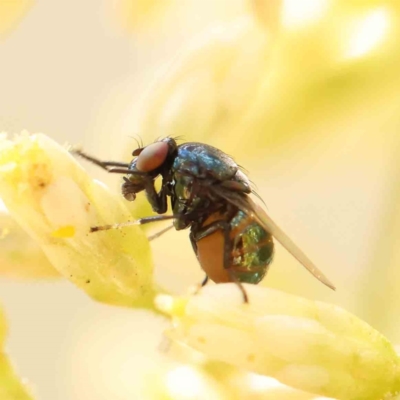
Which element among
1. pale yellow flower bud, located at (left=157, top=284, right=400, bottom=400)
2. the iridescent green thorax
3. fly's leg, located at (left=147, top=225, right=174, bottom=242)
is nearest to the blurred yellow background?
fly's leg, located at (left=147, top=225, right=174, bottom=242)

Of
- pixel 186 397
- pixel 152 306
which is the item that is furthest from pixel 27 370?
pixel 152 306

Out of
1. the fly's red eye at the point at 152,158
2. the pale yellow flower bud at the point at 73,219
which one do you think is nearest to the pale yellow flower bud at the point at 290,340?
the pale yellow flower bud at the point at 73,219

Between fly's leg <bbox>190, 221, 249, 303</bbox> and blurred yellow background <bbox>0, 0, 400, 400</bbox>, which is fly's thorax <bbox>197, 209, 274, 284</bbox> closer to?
fly's leg <bbox>190, 221, 249, 303</bbox>

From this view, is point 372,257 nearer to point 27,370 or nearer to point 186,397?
point 186,397

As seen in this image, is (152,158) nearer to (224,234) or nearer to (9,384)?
(224,234)

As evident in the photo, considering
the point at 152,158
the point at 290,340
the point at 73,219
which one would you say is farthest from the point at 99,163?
the point at 290,340

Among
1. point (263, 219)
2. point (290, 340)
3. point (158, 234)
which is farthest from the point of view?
point (158, 234)
